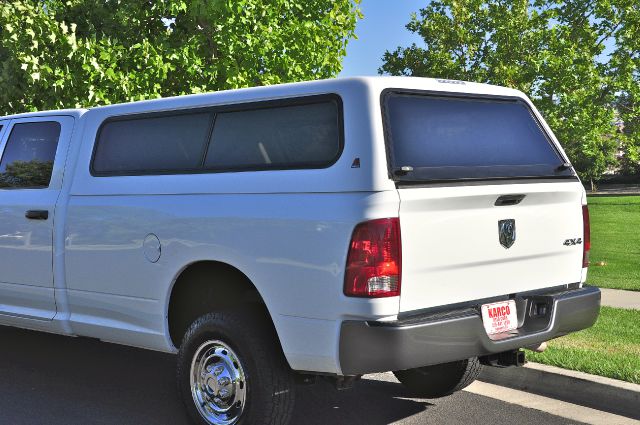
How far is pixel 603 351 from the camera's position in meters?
6.18

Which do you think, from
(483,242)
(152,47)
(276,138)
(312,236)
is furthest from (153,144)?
(152,47)

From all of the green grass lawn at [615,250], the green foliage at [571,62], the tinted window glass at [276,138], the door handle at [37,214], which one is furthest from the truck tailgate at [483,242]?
the green foliage at [571,62]

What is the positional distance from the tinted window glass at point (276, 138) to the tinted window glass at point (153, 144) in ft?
0.48

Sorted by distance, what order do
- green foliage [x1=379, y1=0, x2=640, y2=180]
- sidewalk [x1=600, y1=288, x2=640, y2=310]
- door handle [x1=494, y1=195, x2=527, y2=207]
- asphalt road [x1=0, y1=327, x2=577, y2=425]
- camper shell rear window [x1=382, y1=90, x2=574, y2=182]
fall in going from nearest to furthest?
1. camper shell rear window [x1=382, y1=90, x2=574, y2=182]
2. door handle [x1=494, y1=195, x2=527, y2=207]
3. asphalt road [x1=0, y1=327, x2=577, y2=425]
4. sidewalk [x1=600, y1=288, x2=640, y2=310]
5. green foliage [x1=379, y1=0, x2=640, y2=180]

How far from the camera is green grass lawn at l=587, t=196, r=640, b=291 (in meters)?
11.3

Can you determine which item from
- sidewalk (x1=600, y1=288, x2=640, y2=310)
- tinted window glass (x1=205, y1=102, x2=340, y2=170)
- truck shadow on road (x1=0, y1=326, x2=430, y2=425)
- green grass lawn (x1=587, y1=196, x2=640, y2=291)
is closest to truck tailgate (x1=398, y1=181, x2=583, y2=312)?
tinted window glass (x1=205, y1=102, x2=340, y2=170)

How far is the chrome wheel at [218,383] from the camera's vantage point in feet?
14.0

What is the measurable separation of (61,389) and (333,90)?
314cm

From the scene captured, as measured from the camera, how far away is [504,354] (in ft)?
15.0

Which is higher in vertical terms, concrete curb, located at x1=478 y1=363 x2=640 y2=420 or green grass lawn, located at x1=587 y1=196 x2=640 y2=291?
concrete curb, located at x1=478 y1=363 x2=640 y2=420

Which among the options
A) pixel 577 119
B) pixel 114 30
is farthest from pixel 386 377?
pixel 577 119

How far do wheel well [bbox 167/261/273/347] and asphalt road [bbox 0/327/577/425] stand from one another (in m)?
0.57

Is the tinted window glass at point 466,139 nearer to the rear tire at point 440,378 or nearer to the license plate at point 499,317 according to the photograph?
the license plate at point 499,317

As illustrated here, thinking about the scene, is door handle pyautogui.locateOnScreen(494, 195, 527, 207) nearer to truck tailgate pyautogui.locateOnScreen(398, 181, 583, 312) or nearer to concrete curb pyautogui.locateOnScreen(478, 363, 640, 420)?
truck tailgate pyautogui.locateOnScreen(398, 181, 583, 312)
